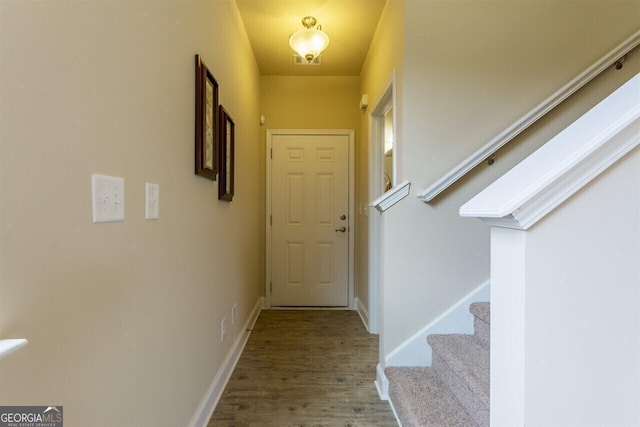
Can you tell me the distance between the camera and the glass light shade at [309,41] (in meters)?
2.33

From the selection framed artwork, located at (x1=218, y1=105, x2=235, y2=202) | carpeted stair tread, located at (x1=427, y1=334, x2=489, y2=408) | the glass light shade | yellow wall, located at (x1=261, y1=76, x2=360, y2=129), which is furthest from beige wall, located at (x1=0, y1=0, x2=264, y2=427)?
yellow wall, located at (x1=261, y1=76, x2=360, y2=129)

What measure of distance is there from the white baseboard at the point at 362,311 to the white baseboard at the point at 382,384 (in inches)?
36.5

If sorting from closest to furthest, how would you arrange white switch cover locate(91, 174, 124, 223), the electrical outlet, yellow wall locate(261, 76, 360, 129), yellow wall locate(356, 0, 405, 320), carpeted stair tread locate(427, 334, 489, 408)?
white switch cover locate(91, 174, 124, 223) < carpeted stair tread locate(427, 334, 489, 408) < yellow wall locate(356, 0, 405, 320) < the electrical outlet < yellow wall locate(261, 76, 360, 129)

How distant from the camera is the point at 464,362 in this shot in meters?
1.52

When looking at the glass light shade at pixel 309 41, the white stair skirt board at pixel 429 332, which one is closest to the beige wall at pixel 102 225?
the glass light shade at pixel 309 41

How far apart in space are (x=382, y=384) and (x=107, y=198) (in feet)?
5.72

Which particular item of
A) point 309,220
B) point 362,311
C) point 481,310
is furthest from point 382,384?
point 309,220

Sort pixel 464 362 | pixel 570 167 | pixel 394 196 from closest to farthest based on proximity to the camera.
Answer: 1. pixel 570 167
2. pixel 464 362
3. pixel 394 196

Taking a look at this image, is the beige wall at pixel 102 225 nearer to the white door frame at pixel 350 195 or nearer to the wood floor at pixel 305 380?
the wood floor at pixel 305 380

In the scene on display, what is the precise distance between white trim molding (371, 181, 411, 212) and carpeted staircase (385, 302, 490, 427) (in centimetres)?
72

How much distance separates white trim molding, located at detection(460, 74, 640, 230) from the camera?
2.30ft

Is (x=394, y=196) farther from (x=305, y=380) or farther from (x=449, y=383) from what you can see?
(x=305, y=380)

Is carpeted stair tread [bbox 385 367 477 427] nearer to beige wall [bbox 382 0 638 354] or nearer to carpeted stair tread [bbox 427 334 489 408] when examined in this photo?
carpeted stair tread [bbox 427 334 489 408]

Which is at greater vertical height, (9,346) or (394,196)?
(394,196)
